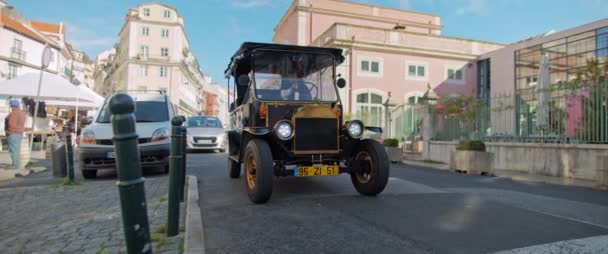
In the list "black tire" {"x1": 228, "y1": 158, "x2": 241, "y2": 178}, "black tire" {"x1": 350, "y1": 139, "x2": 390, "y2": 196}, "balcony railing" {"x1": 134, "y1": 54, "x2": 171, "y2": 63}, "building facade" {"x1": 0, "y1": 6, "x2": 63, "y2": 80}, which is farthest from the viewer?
"balcony railing" {"x1": 134, "y1": 54, "x2": 171, "y2": 63}

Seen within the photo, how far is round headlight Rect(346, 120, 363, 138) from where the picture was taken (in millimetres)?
5633

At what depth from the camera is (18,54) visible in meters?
40.9

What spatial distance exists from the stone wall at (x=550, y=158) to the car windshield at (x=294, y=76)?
5.89 metres

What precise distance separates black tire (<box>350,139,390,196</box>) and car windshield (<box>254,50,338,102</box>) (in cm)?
100

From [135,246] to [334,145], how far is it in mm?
4033

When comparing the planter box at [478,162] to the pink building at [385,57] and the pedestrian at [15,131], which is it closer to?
the pedestrian at [15,131]

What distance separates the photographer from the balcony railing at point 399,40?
27250mm

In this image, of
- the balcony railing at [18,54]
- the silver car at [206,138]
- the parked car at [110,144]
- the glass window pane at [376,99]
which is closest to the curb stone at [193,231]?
the parked car at [110,144]

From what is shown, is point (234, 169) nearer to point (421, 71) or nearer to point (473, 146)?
point (473, 146)

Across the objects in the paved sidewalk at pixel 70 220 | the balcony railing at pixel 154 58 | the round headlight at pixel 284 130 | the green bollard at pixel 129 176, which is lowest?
A: the paved sidewalk at pixel 70 220

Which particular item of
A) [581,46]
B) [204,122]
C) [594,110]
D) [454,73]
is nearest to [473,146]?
[594,110]

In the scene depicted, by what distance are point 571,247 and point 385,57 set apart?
26.2 metres

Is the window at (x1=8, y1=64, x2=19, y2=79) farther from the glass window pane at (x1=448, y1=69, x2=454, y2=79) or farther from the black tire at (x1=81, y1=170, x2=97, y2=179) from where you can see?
the glass window pane at (x1=448, y1=69, x2=454, y2=79)

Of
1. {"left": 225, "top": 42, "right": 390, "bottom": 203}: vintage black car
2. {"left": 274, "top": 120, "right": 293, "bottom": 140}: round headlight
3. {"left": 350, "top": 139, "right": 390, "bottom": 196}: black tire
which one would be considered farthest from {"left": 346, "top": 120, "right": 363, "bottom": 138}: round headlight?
{"left": 274, "top": 120, "right": 293, "bottom": 140}: round headlight
